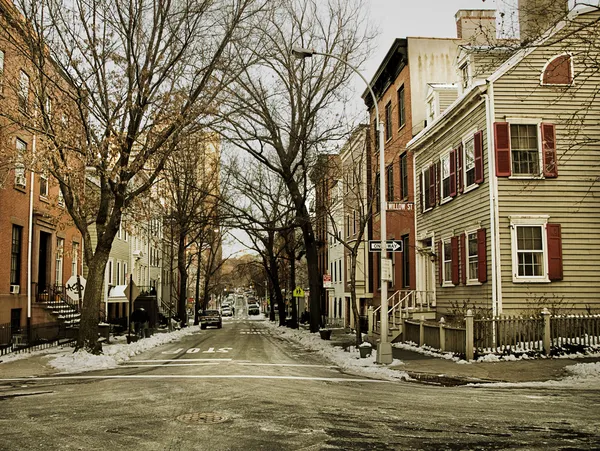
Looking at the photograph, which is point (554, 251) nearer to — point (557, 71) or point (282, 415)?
point (557, 71)

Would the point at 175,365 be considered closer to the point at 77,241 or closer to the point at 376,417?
the point at 376,417

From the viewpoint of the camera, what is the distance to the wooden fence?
17.2 m

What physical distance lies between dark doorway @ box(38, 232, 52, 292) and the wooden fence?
21205 mm

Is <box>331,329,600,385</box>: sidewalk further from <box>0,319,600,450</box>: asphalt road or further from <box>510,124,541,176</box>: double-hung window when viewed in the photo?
<box>510,124,541,176</box>: double-hung window

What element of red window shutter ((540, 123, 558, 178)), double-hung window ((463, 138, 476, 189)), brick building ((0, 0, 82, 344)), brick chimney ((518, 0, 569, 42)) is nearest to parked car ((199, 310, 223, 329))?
brick building ((0, 0, 82, 344))

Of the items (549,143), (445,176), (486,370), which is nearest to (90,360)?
(486,370)

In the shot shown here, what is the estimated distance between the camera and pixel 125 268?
48000 millimetres

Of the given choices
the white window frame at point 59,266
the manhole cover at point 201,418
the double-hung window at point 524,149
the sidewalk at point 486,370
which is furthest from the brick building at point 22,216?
the double-hung window at point 524,149

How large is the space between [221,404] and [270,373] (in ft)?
16.8

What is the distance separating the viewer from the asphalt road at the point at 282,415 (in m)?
7.61

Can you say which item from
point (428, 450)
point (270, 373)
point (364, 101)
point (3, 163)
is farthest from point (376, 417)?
point (364, 101)

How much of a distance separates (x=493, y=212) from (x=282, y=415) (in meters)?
12.7

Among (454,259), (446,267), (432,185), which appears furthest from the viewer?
(432,185)

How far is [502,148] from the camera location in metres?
19.8
